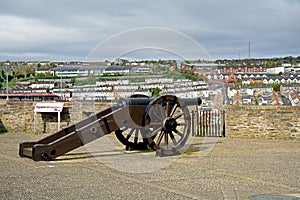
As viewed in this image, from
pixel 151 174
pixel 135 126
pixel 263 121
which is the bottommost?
pixel 151 174

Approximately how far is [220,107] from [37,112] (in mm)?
6455

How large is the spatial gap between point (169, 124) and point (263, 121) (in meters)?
5.48

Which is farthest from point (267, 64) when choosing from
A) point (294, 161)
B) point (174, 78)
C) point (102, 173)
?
point (102, 173)

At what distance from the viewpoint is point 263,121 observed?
50.7ft

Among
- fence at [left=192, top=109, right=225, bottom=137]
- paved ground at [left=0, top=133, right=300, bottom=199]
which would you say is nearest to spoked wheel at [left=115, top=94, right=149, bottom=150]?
paved ground at [left=0, top=133, right=300, bottom=199]

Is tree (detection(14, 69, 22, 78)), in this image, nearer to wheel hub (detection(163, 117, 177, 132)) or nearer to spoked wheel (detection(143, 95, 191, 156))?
spoked wheel (detection(143, 95, 191, 156))

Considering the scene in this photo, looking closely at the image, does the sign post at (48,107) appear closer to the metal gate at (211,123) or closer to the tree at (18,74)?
the metal gate at (211,123)

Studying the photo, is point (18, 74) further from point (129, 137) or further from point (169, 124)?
point (169, 124)

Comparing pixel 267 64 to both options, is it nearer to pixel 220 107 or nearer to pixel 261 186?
pixel 220 107

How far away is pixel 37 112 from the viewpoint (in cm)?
1733

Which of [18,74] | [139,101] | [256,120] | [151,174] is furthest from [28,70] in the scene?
[151,174]

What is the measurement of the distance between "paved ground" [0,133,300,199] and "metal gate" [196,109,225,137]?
12.0 feet

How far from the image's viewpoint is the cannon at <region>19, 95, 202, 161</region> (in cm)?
1016

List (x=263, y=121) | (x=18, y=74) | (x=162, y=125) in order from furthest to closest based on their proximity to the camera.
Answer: (x=18, y=74), (x=263, y=121), (x=162, y=125)
